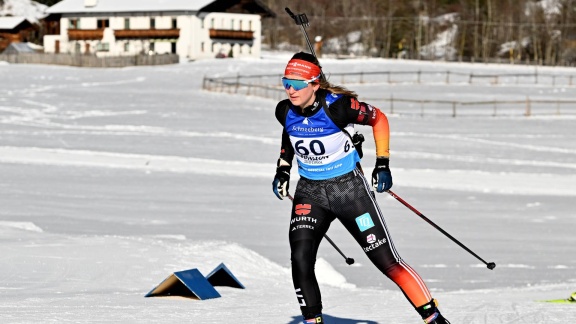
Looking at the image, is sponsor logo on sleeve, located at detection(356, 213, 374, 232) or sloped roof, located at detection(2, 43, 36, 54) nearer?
sponsor logo on sleeve, located at detection(356, 213, 374, 232)

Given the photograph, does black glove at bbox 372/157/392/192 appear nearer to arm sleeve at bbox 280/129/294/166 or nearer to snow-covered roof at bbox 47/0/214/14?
arm sleeve at bbox 280/129/294/166

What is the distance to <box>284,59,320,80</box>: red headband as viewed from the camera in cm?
573

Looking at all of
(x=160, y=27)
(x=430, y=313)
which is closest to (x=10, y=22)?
(x=160, y=27)

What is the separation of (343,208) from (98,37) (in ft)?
296

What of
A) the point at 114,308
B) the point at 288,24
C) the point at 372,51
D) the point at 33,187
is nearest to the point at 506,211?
the point at 33,187

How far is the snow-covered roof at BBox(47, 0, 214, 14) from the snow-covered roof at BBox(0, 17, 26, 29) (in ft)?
39.7

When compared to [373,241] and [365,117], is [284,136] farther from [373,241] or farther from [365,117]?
[373,241]

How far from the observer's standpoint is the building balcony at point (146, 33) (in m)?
89.6

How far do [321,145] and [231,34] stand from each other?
87.5 m

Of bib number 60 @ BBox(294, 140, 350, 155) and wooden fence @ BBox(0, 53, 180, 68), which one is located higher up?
bib number 60 @ BBox(294, 140, 350, 155)

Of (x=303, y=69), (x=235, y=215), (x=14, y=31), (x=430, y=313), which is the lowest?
(x=235, y=215)

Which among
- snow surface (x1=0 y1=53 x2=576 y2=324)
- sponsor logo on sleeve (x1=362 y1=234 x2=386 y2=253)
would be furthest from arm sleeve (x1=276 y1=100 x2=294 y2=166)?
snow surface (x1=0 y1=53 x2=576 y2=324)

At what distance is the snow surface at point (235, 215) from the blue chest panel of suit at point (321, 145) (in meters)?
1.47

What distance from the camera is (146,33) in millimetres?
90750
